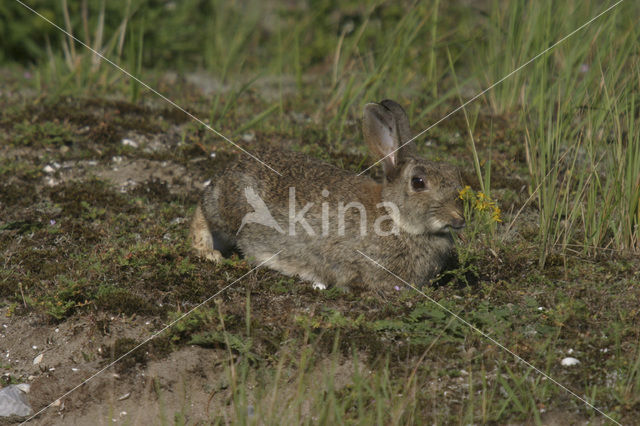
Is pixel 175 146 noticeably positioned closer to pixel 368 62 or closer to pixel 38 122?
pixel 38 122

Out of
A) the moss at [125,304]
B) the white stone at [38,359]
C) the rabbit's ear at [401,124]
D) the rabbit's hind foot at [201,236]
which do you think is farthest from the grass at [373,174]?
the rabbit's ear at [401,124]

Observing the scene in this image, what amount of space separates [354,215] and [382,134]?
650mm

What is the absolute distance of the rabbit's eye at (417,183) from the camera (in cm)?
590

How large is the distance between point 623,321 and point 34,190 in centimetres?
531

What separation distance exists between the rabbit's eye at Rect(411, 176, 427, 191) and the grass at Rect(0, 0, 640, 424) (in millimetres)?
351

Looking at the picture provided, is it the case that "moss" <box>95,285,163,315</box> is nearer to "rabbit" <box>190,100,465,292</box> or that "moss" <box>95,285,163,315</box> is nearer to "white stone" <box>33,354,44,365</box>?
"white stone" <box>33,354,44,365</box>

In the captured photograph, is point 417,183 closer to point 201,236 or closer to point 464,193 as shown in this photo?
point 464,193

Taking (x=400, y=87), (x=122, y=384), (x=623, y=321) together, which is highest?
(x=400, y=87)

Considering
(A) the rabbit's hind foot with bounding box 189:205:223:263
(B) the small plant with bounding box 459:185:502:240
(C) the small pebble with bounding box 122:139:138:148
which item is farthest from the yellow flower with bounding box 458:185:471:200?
(C) the small pebble with bounding box 122:139:138:148

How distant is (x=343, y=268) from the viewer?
20.1 ft

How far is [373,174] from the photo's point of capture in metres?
7.73

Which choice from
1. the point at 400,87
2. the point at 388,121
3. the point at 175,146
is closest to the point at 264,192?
the point at 388,121

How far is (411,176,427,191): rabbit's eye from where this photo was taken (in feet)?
19.4

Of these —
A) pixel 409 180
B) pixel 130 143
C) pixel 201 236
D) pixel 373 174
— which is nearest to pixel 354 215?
pixel 409 180
